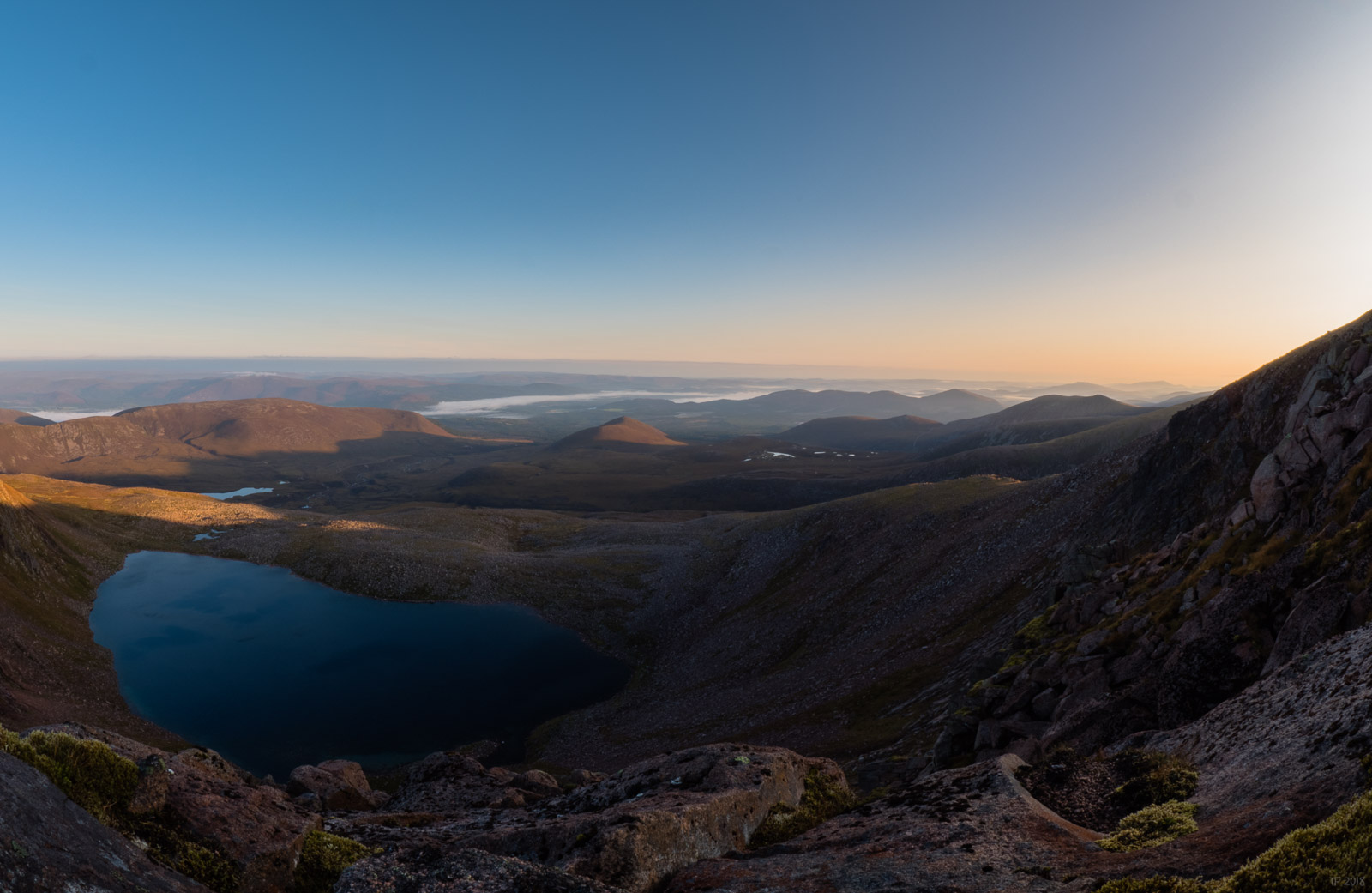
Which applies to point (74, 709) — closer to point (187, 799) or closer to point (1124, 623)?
point (187, 799)

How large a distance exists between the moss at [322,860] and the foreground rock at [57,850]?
3.07 metres

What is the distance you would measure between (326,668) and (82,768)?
74.9 metres

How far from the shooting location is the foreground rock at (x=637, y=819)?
44.3 feet

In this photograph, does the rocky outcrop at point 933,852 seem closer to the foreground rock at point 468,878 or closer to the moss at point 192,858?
the foreground rock at point 468,878

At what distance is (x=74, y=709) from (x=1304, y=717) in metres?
88.2

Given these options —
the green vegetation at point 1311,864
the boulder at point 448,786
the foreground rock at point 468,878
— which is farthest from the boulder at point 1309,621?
the boulder at point 448,786

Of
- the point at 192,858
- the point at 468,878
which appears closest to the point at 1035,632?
the point at 468,878

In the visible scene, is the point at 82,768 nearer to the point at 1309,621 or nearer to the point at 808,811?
the point at 808,811

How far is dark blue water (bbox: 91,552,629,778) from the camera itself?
59.2 m

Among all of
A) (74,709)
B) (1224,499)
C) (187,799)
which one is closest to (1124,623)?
(1224,499)

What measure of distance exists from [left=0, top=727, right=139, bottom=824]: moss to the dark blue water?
52.2 m

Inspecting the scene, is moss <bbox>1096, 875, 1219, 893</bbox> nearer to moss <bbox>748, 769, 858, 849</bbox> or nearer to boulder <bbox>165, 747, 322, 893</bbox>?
moss <bbox>748, 769, 858, 849</bbox>

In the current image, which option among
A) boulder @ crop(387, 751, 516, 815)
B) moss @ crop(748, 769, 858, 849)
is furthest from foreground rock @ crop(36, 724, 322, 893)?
boulder @ crop(387, 751, 516, 815)

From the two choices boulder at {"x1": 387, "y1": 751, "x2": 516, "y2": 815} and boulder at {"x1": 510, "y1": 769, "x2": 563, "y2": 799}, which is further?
boulder at {"x1": 387, "y1": 751, "x2": 516, "y2": 815}
